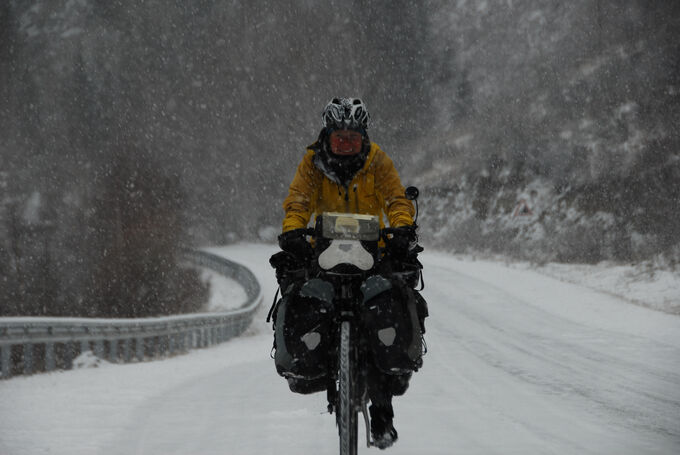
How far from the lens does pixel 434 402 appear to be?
7086mm

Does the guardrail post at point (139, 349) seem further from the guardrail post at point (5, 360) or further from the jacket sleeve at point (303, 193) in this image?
the jacket sleeve at point (303, 193)

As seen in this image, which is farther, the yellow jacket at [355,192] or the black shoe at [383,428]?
the yellow jacket at [355,192]

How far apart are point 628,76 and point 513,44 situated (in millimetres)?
18131

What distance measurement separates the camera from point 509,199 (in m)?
36.3

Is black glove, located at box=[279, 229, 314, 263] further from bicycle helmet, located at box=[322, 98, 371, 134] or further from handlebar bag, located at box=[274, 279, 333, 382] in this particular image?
bicycle helmet, located at box=[322, 98, 371, 134]

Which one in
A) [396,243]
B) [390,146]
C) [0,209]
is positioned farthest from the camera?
[0,209]

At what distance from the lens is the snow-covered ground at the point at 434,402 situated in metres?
5.22

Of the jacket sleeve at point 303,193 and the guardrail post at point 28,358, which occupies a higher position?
the jacket sleeve at point 303,193

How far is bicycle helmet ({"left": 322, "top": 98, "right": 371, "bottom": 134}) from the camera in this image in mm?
4316

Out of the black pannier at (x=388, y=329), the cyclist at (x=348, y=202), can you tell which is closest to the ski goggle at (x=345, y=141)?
the cyclist at (x=348, y=202)

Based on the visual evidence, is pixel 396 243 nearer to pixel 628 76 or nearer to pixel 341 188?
pixel 341 188

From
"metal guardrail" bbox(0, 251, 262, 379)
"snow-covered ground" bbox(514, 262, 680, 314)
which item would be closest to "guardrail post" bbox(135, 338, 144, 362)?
"metal guardrail" bbox(0, 251, 262, 379)

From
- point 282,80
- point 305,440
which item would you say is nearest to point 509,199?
point 305,440

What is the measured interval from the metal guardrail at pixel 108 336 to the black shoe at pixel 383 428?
605 centimetres
